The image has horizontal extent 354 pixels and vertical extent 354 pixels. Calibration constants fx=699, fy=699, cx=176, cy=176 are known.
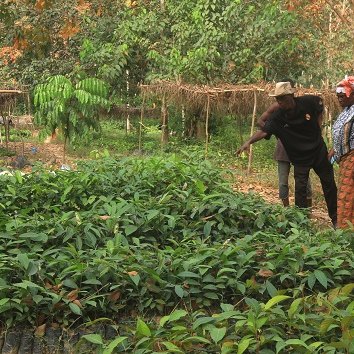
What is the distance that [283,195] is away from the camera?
7.69m

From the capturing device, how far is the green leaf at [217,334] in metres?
3.00

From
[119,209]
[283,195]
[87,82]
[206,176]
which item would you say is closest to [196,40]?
[87,82]

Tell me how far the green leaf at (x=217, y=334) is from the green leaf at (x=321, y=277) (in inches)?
35.4

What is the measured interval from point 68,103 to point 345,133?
9310mm

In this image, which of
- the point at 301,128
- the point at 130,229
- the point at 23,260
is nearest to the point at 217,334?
the point at 23,260

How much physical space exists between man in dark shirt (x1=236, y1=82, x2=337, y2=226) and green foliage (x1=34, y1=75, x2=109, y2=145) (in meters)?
7.69

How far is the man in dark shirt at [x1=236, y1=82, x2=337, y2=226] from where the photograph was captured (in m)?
6.42

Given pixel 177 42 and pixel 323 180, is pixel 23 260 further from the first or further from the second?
pixel 177 42

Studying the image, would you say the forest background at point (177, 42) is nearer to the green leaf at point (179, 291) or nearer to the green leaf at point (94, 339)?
the green leaf at point (179, 291)

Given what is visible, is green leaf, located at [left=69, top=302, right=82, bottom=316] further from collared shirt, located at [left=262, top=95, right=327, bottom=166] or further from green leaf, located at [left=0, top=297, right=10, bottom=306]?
collared shirt, located at [left=262, top=95, right=327, bottom=166]

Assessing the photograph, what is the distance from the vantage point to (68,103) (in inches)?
565

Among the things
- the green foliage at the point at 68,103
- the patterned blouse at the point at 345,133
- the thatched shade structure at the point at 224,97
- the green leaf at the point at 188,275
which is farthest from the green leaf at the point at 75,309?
the thatched shade structure at the point at 224,97

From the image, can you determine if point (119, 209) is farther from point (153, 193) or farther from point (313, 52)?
point (313, 52)

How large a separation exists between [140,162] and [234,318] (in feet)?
11.6
